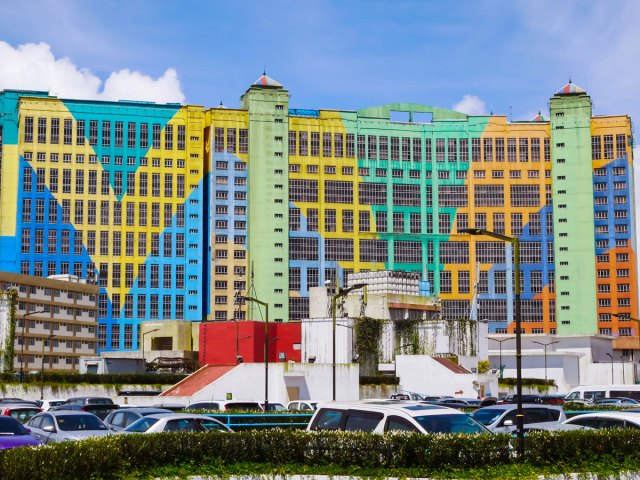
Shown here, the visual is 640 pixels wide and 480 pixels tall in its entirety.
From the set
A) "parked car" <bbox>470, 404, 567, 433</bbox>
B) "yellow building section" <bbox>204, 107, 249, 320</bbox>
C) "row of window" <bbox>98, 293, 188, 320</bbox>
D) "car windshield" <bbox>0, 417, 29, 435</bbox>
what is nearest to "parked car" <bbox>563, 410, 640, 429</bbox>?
"parked car" <bbox>470, 404, 567, 433</bbox>

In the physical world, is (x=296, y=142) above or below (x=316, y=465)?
above

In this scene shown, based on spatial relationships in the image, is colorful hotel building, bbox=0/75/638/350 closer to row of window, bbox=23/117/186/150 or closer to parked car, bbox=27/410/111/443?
row of window, bbox=23/117/186/150

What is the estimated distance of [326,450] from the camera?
21.3 meters

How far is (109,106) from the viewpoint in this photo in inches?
5812

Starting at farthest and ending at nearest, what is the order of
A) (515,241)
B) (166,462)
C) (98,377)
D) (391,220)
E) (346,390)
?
(391,220) < (98,377) < (346,390) < (515,241) < (166,462)

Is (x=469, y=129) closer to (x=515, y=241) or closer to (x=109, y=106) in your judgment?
(x=109, y=106)

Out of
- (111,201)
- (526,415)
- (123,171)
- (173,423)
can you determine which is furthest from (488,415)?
(123,171)

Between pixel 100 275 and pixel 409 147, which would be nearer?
pixel 100 275

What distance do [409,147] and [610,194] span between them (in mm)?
33381

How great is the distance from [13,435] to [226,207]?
121 m

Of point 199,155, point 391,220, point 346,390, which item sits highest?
point 199,155

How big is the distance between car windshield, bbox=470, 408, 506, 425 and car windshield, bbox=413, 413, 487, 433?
34.6 ft

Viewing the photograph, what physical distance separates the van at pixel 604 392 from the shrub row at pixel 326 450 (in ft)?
136

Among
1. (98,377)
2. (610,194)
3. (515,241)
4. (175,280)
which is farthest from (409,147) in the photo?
(515,241)
